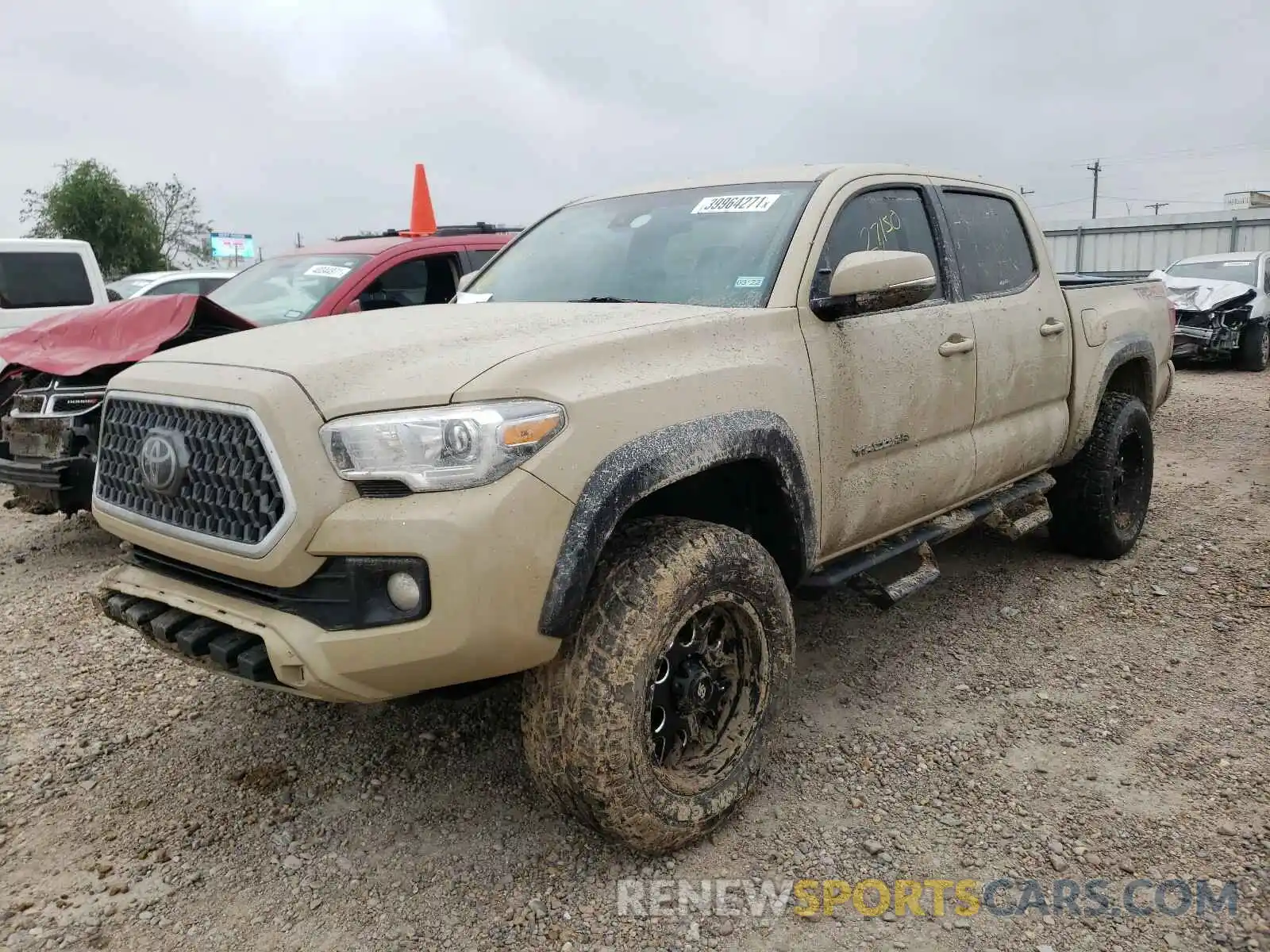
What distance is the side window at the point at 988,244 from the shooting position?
3975 millimetres

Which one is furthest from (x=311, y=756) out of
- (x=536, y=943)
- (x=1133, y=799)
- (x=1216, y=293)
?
(x=1216, y=293)

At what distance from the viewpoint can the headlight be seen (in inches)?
85.8

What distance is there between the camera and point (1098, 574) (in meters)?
4.89

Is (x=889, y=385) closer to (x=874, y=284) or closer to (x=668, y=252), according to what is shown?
(x=874, y=284)

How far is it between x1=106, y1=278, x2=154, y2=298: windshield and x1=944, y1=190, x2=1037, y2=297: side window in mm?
10319

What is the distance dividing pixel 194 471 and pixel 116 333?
11.6ft

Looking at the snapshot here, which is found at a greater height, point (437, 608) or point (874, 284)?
point (874, 284)

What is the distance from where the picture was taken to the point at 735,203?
3.42 meters

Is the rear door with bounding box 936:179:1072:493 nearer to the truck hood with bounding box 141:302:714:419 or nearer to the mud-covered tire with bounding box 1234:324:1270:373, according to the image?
the truck hood with bounding box 141:302:714:419

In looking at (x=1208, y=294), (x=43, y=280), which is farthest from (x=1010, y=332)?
(x=1208, y=294)

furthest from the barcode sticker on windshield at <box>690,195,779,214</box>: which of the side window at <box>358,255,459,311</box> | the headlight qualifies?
the side window at <box>358,255,459,311</box>

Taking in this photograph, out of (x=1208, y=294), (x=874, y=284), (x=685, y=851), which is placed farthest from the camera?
(x=1208, y=294)

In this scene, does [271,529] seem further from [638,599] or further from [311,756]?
[311,756]

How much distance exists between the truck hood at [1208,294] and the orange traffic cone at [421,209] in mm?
10081
